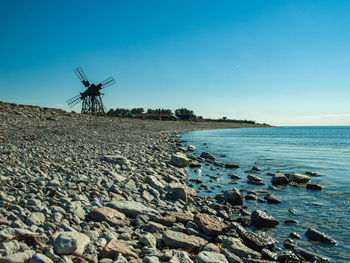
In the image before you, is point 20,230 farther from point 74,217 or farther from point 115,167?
point 115,167

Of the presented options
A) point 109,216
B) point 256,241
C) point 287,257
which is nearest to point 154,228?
point 109,216

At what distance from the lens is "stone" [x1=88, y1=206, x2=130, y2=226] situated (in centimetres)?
488

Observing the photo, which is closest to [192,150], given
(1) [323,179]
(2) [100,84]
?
(1) [323,179]

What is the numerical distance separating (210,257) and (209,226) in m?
1.11

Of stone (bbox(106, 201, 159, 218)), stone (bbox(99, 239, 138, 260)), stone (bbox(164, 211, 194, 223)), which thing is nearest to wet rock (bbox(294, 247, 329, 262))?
stone (bbox(164, 211, 194, 223))

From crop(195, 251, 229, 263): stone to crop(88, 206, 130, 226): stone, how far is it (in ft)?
5.95

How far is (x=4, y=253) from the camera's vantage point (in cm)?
321

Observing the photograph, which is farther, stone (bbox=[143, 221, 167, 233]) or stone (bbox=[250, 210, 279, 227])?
stone (bbox=[250, 210, 279, 227])

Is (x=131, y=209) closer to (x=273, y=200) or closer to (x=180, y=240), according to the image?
(x=180, y=240)

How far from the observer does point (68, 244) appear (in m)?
3.52

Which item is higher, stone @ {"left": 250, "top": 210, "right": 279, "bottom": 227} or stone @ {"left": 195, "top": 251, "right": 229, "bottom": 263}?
stone @ {"left": 195, "top": 251, "right": 229, "bottom": 263}

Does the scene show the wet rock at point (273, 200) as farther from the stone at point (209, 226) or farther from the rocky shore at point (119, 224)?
the stone at point (209, 226)

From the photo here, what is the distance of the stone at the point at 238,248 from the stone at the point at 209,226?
13.3 inches

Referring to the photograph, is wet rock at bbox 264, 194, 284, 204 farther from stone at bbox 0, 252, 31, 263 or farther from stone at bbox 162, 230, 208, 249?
stone at bbox 0, 252, 31, 263
